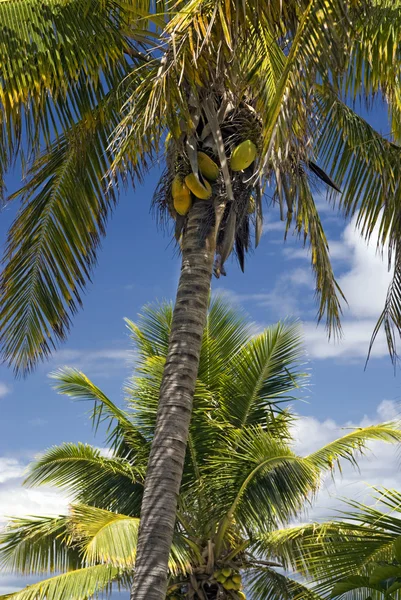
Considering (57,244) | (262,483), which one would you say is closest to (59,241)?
(57,244)

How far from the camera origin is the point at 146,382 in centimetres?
1159

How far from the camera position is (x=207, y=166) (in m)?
6.68

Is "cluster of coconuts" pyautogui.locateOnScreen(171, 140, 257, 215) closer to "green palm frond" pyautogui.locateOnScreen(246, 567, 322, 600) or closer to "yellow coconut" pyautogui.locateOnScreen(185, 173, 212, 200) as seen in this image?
"yellow coconut" pyautogui.locateOnScreen(185, 173, 212, 200)

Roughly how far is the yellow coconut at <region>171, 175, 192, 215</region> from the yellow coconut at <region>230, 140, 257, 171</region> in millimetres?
451

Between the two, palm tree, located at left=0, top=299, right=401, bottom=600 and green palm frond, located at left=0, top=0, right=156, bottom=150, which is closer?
green palm frond, located at left=0, top=0, right=156, bottom=150

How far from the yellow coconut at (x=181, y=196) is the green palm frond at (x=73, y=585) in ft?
15.8

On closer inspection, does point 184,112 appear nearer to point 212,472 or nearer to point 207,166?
point 207,166

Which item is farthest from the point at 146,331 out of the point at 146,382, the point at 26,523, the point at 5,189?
the point at 5,189

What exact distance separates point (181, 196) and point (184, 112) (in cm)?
76

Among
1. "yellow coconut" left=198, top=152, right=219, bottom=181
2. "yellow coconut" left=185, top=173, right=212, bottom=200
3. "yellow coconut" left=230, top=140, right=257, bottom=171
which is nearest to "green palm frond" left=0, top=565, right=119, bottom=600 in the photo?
"yellow coconut" left=185, top=173, right=212, bottom=200

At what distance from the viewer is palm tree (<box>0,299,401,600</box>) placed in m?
9.67

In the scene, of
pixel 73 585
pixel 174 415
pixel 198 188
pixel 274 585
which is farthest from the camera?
pixel 274 585

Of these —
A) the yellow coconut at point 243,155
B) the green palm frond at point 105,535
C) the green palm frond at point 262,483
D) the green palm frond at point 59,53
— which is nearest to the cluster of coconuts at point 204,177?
the yellow coconut at point 243,155

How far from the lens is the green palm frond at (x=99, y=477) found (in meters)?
11.1
